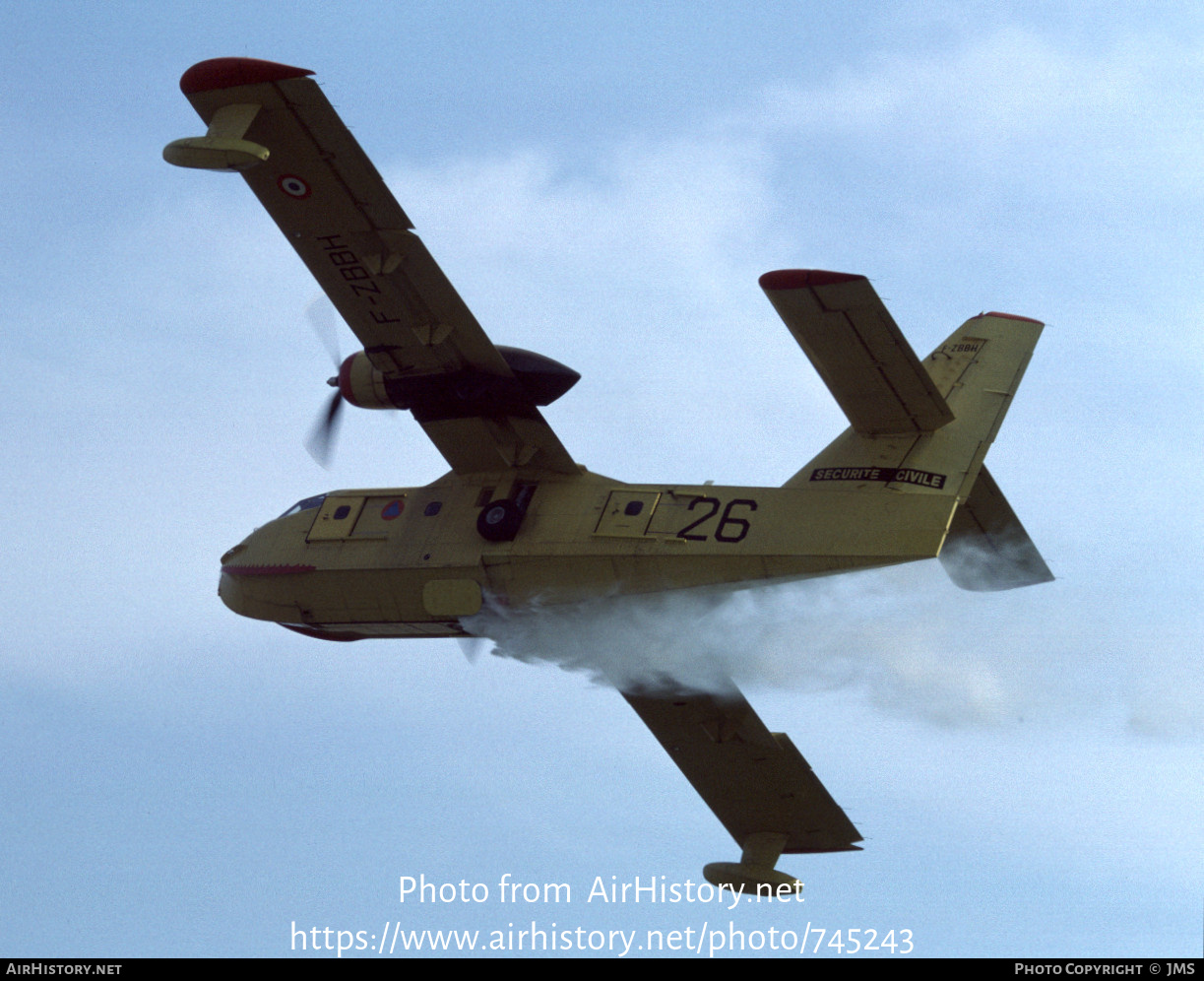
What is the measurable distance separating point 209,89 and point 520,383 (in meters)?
5.83

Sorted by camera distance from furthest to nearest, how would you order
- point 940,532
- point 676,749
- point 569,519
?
1. point 676,749
2. point 569,519
3. point 940,532

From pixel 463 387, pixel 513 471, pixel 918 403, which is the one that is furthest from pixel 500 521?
pixel 918 403

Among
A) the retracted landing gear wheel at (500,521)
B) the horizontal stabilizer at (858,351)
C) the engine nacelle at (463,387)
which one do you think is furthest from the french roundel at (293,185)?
the horizontal stabilizer at (858,351)

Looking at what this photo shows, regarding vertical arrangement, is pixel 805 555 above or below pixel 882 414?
below

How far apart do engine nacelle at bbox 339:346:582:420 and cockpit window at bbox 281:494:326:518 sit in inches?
75.8

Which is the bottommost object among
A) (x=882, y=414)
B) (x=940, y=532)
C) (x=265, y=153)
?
(x=940, y=532)

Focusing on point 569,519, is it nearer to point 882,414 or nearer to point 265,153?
point 882,414

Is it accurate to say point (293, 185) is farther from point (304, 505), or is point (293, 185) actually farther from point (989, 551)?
point (989, 551)

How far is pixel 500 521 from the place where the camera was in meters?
26.7

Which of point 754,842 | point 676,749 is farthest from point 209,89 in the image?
point 754,842

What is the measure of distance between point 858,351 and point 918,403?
133cm

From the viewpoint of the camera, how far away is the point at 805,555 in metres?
24.4

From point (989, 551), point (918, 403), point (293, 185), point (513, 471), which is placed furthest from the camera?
point (513, 471)

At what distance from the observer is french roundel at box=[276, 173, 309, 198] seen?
25.5m
